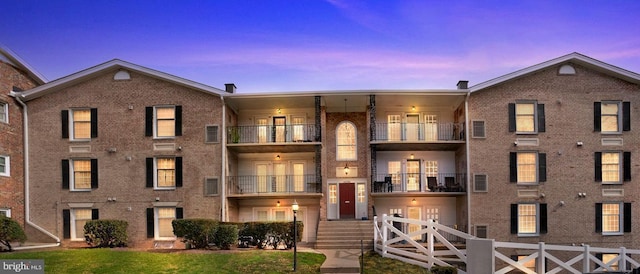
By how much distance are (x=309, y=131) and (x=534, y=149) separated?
10747 millimetres

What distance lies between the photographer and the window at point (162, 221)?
22.8 metres

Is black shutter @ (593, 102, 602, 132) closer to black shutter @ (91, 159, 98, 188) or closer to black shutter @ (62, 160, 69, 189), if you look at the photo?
black shutter @ (91, 159, 98, 188)

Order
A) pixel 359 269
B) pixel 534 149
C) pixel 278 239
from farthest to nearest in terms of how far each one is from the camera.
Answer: pixel 534 149 < pixel 278 239 < pixel 359 269

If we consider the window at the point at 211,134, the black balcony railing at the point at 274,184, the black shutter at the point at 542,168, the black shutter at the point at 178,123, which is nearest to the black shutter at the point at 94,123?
the black shutter at the point at 178,123

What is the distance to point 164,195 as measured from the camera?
23031mm

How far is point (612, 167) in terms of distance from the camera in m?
22.9

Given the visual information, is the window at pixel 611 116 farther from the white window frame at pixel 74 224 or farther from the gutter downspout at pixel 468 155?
the white window frame at pixel 74 224

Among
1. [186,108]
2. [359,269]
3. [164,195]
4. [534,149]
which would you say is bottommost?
[359,269]

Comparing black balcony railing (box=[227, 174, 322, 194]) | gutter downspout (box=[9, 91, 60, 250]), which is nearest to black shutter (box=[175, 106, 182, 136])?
black balcony railing (box=[227, 174, 322, 194])

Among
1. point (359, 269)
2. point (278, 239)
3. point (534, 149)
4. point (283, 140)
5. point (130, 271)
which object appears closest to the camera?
point (130, 271)

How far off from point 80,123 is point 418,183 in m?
16.9

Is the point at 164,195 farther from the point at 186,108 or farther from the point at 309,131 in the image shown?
the point at 309,131

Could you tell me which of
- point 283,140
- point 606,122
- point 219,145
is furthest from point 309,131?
point 606,122

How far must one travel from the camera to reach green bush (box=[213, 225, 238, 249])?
1895 cm
